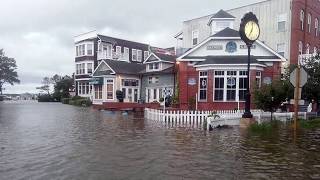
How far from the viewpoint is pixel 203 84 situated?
96.0 ft

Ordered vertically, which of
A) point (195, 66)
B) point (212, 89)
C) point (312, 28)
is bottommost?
point (212, 89)

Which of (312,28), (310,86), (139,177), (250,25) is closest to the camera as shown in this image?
(139,177)

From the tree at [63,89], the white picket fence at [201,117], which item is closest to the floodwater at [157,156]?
the white picket fence at [201,117]

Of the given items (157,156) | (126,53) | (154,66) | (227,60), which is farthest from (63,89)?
(157,156)

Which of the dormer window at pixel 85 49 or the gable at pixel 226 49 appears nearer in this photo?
the gable at pixel 226 49

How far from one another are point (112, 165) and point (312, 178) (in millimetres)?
4394

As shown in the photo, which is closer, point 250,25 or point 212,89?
point 250,25

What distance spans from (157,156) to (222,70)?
18.4 meters

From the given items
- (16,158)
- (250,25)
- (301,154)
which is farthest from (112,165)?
(250,25)

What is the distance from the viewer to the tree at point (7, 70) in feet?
258

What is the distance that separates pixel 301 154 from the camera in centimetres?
1080

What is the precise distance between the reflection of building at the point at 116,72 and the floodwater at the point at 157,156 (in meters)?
26.3

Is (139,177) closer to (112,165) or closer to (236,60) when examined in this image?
(112,165)

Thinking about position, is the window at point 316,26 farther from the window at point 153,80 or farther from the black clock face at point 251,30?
the black clock face at point 251,30
